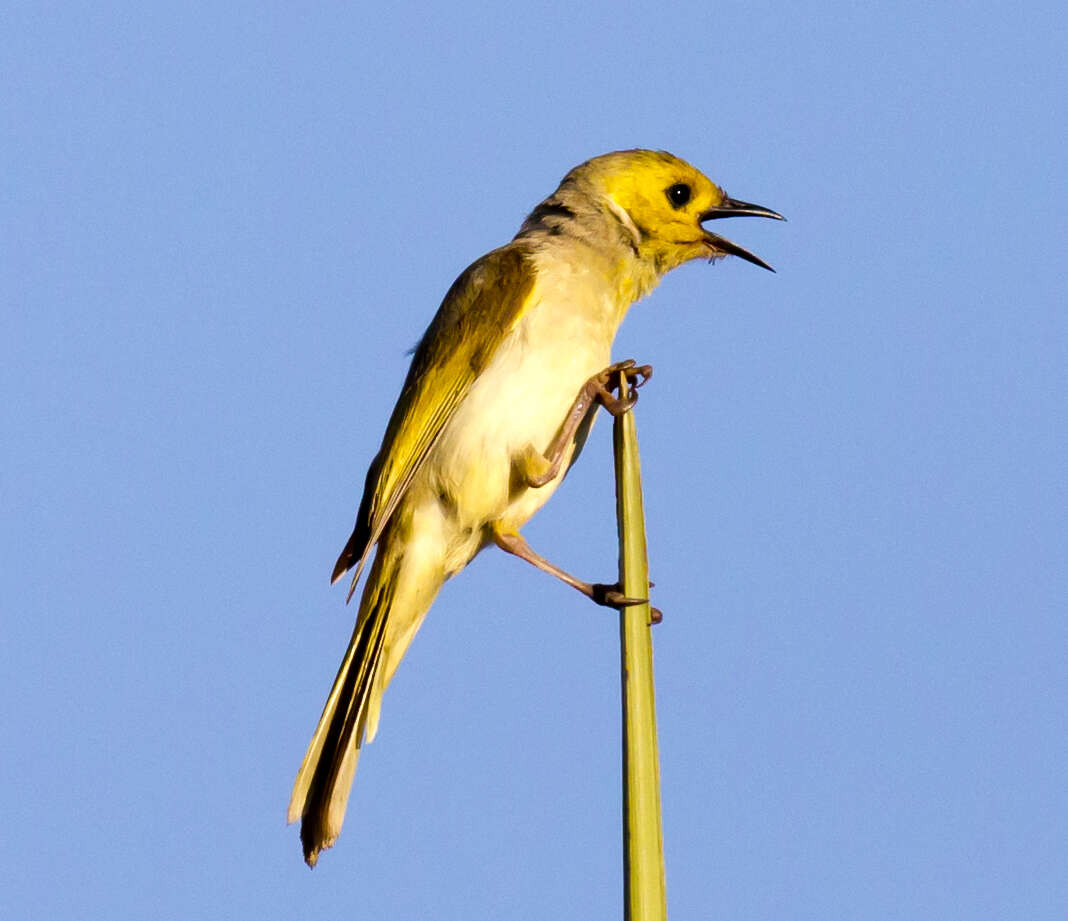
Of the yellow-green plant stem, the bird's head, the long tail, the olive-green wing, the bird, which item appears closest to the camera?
the yellow-green plant stem

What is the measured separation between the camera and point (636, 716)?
2414 mm

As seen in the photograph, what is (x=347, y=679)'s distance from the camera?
4.24 meters

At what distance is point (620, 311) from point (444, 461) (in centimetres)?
85

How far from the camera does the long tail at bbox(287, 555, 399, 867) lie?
13.1 ft

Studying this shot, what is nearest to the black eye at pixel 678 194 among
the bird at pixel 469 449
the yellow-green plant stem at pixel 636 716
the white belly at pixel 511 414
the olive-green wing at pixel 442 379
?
the bird at pixel 469 449

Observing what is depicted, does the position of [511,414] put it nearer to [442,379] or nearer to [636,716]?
[442,379]

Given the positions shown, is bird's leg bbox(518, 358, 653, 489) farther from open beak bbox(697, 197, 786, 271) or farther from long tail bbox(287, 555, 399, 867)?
open beak bbox(697, 197, 786, 271)

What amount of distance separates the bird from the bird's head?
0.23 m

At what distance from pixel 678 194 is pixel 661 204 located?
0.31ft

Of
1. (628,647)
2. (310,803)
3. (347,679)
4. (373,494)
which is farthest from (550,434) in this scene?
(628,647)

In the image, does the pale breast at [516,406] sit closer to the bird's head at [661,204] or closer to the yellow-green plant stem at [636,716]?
the bird's head at [661,204]

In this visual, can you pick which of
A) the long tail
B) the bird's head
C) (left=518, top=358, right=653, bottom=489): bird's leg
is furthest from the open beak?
the long tail

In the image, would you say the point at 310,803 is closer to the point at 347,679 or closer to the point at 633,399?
the point at 347,679

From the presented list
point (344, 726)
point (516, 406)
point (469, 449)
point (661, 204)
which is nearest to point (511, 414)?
point (516, 406)
